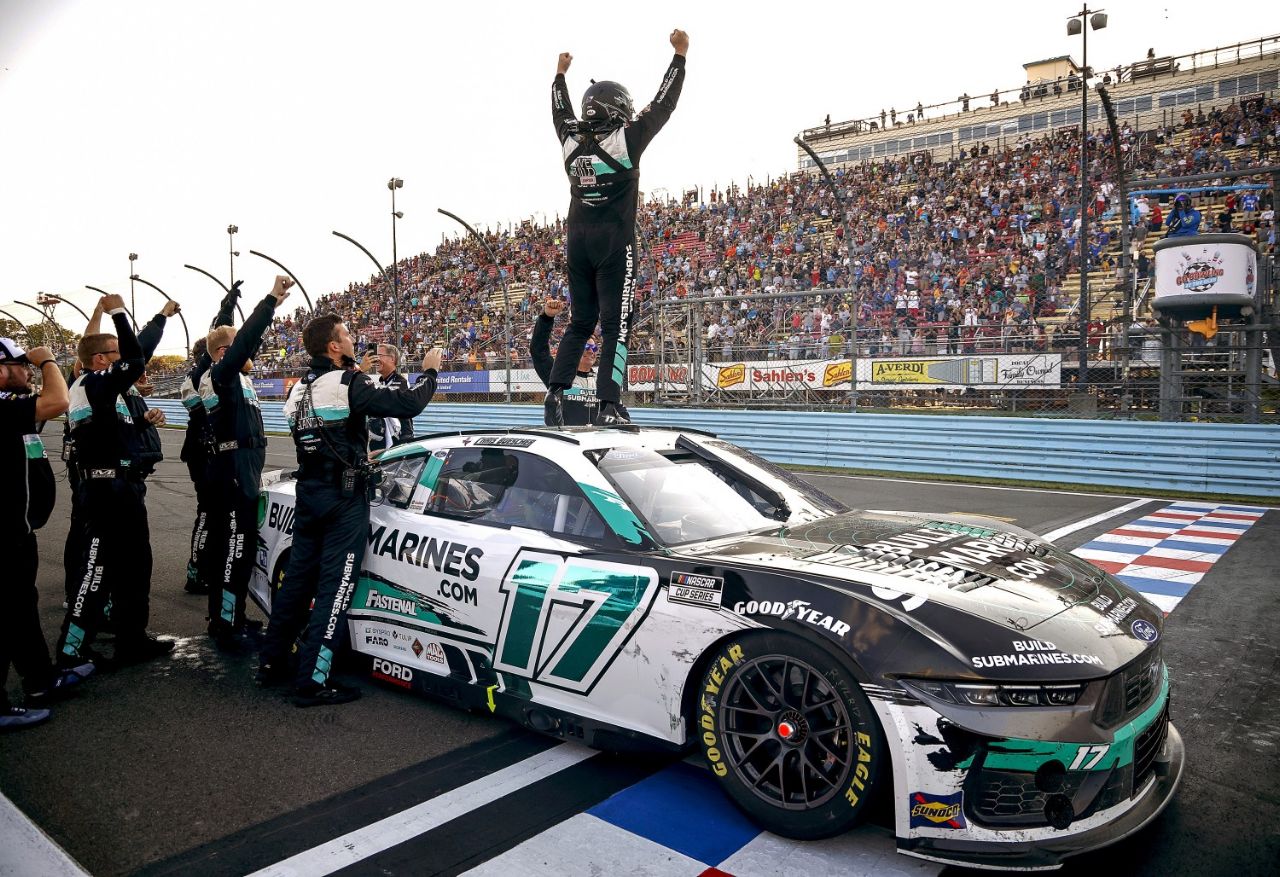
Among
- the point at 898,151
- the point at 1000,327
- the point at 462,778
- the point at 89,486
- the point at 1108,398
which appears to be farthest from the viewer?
the point at 898,151

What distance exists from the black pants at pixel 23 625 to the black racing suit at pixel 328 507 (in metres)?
1.04

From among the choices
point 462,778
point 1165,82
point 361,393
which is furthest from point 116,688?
point 1165,82

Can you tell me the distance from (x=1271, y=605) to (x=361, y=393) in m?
5.48

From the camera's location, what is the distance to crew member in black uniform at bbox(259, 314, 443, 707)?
3977 mm

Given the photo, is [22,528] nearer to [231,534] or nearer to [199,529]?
[231,534]

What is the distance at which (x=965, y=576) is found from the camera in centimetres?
284

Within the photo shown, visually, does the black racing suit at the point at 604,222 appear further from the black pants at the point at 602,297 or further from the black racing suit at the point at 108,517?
the black racing suit at the point at 108,517

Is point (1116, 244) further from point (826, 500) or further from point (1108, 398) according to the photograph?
point (826, 500)

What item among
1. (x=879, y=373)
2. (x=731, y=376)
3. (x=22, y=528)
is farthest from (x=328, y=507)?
(x=731, y=376)

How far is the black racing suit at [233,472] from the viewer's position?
482 cm

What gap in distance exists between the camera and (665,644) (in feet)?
9.50

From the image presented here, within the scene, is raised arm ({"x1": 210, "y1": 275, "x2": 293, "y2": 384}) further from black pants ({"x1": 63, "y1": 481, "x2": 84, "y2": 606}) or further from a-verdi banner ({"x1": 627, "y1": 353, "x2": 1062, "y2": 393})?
a-verdi banner ({"x1": 627, "y1": 353, "x2": 1062, "y2": 393})

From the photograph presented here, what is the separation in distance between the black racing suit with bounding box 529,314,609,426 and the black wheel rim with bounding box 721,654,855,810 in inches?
116

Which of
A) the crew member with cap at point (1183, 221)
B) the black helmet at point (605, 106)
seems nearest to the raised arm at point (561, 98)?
the black helmet at point (605, 106)
